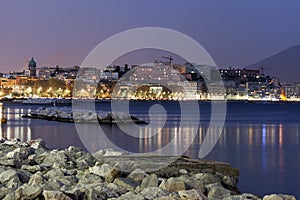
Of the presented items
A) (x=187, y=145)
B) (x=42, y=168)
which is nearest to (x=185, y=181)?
(x=42, y=168)

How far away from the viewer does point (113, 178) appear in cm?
564

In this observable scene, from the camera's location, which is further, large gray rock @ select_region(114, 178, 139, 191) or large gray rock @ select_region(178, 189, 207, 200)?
large gray rock @ select_region(114, 178, 139, 191)

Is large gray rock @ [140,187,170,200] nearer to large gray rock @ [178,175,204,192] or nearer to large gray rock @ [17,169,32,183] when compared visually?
large gray rock @ [178,175,204,192]

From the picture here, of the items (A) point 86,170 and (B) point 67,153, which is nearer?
(A) point 86,170

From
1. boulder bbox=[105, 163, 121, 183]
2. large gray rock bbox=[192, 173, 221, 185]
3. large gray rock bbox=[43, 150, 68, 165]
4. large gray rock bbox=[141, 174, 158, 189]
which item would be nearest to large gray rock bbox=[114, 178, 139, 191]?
large gray rock bbox=[141, 174, 158, 189]

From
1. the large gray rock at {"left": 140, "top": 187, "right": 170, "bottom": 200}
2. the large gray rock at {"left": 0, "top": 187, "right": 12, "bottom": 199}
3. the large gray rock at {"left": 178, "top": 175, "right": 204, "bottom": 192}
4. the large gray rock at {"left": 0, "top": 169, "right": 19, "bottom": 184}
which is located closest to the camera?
the large gray rock at {"left": 140, "top": 187, "right": 170, "bottom": 200}

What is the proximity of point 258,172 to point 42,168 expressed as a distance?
3434mm

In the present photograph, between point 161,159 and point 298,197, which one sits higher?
point 161,159

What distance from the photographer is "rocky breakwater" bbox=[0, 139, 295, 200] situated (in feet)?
15.5

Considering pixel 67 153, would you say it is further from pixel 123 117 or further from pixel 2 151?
pixel 123 117

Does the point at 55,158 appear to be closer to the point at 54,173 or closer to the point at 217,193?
the point at 54,173

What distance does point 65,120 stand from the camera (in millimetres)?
24000

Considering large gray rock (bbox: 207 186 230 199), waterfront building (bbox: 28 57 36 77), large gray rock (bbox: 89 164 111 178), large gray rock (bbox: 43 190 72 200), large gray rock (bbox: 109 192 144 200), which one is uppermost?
waterfront building (bbox: 28 57 36 77)

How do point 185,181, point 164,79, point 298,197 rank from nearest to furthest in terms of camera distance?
point 185,181
point 298,197
point 164,79
